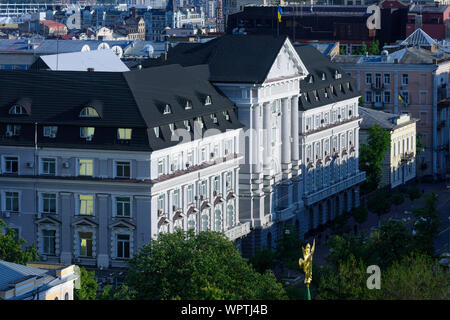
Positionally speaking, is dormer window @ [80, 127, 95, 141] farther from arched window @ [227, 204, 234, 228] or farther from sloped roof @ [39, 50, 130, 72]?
sloped roof @ [39, 50, 130, 72]

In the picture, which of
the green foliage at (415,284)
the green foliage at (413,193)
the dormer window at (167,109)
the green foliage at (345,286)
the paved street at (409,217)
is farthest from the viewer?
the green foliage at (413,193)

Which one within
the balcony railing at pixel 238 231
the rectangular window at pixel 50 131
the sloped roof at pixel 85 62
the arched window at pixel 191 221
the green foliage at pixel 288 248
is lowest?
the green foliage at pixel 288 248

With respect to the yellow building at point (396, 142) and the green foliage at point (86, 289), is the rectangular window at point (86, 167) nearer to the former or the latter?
the green foliage at point (86, 289)

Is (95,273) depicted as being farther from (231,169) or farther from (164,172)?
(231,169)

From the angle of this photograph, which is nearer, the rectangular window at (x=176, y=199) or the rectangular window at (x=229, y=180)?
the rectangular window at (x=176, y=199)

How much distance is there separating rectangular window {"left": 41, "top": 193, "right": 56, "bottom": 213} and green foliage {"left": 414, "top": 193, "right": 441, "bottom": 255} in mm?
26690

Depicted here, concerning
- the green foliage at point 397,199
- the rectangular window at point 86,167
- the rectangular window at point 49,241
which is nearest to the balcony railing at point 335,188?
the green foliage at point 397,199

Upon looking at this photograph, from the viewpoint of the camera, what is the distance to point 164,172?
10344 centimetres

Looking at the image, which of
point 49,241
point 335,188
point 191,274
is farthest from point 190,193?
point 335,188

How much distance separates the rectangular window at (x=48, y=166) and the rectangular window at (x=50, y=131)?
175 cm

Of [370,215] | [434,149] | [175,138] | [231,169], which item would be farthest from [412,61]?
[175,138]

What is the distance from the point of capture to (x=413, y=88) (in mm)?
183375

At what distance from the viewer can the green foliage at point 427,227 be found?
345ft
